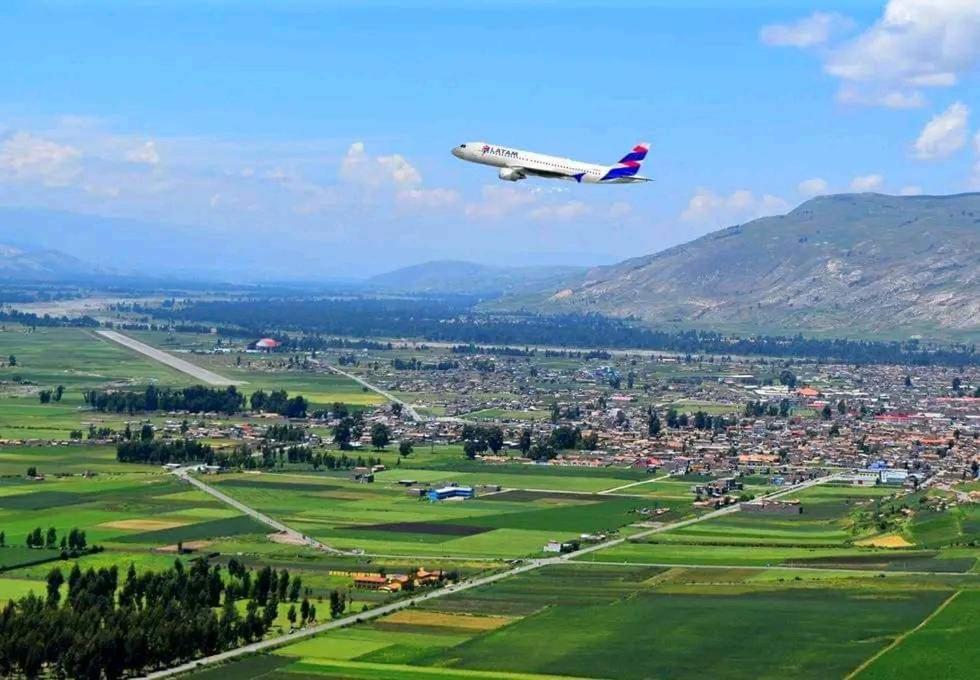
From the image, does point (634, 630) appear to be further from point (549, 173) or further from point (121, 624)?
point (549, 173)

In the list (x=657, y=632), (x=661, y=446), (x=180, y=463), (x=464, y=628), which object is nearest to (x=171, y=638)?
(x=464, y=628)

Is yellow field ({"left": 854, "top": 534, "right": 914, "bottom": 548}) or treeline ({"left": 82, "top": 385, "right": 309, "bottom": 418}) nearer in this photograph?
yellow field ({"left": 854, "top": 534, "right": 914, "bottom": 548})

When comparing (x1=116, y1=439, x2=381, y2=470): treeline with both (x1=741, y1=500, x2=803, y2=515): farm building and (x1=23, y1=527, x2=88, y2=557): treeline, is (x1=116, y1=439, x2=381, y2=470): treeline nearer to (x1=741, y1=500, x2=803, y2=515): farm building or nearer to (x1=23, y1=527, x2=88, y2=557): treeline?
(x1=741, y1=500, x2=803, y2=515): farm building

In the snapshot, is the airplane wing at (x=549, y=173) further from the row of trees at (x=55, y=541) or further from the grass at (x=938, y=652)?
the grass at (x=938, y=652)

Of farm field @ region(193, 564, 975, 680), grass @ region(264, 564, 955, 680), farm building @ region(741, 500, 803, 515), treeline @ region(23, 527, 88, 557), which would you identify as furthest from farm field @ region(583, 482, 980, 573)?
treeline @ region(23, 527, 88, 557)

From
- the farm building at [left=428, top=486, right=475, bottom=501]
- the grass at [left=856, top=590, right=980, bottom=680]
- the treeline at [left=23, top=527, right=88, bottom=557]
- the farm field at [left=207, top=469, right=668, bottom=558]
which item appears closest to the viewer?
the grass at [left=856, top=590, right=980, bottom=680]

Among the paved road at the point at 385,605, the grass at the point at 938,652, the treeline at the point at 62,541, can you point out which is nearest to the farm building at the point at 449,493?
the paved road at the point at 385,605

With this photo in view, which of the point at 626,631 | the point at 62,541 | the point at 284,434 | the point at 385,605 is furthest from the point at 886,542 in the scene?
the point at 284,434
